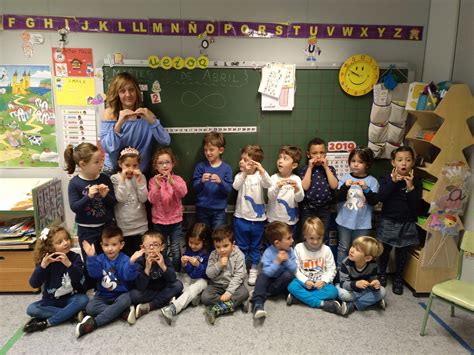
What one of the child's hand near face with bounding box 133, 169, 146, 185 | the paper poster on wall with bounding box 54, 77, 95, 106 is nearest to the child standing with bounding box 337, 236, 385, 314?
the child's hand near face with bounding box 133, 169, 146, 185

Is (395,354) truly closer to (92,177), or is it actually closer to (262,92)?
(262,92)

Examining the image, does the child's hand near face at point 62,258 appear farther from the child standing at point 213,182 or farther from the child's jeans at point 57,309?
the child standing at point 213,182

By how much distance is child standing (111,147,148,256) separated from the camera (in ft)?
8.43

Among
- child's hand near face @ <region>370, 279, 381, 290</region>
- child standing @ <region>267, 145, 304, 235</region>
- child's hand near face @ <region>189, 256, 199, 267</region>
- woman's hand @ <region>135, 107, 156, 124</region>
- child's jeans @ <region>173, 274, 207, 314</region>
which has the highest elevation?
woman's hand @ <region>135, 107, 156, 124</region>

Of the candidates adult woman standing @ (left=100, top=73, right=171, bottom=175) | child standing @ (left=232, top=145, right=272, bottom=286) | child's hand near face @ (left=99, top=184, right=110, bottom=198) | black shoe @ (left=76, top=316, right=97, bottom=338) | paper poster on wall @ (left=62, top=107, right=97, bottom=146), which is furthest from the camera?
paper poster on wall @ (left=62, top=107, right=97, bottom=146)

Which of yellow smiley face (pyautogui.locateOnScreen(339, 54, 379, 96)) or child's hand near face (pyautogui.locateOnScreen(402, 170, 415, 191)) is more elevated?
yellow smiley face (pyautogui.locateOnScreen(339, 54, 379, 96))

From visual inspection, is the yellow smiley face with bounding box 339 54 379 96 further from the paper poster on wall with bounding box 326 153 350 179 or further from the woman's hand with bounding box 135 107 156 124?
the woman's hand with bounding box 135 107 156 124

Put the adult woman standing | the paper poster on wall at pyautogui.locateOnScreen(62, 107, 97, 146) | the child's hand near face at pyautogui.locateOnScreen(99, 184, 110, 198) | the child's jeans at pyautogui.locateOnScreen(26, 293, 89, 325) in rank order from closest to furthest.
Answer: the child's jeans at pyautogui.locateOnScreen(26, 293, 89, 325)
the child's hand near face at pyautogui.locateOnScreen(99, 184, 110, 198)
the adult woman standing
the paper poster on wall at pyautogui.locateOnScreen(62, 107, 97, 146)

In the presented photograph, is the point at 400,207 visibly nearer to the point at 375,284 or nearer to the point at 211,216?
the point at 375,284

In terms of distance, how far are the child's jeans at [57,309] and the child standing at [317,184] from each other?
1786 millimetres

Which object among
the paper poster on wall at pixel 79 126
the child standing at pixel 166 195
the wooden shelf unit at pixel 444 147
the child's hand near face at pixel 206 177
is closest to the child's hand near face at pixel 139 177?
the child standing at pixel 166 195

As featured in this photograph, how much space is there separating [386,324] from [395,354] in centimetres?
31

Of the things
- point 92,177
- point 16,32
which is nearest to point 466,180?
point 92,177

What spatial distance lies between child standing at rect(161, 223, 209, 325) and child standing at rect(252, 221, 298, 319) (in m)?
0.41
